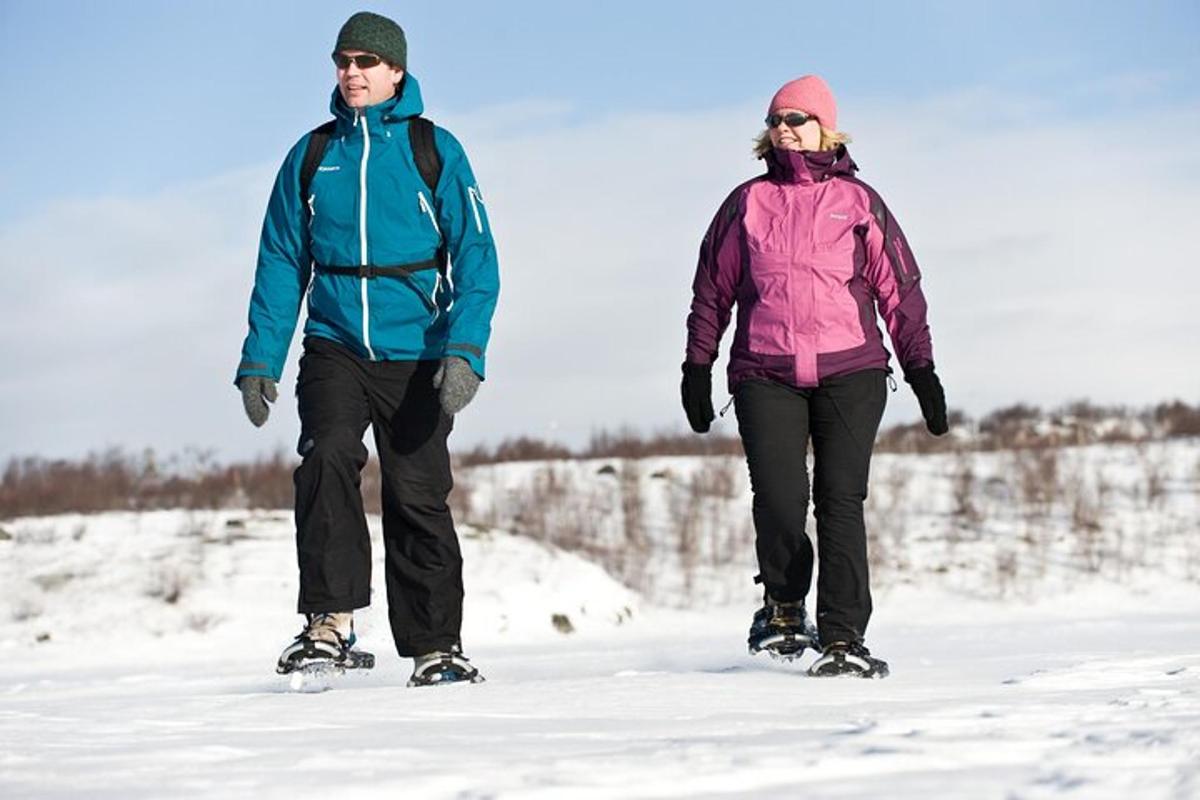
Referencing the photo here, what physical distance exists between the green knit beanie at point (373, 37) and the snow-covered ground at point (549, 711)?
1.90m

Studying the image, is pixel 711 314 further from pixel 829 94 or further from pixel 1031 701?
pixel 1031 701

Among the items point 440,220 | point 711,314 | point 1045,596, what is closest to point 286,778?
point 440,220

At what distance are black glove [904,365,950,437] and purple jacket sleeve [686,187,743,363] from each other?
63 centimetres

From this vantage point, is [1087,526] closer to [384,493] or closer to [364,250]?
[384,493]

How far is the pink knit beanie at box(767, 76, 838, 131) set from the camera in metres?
5.21

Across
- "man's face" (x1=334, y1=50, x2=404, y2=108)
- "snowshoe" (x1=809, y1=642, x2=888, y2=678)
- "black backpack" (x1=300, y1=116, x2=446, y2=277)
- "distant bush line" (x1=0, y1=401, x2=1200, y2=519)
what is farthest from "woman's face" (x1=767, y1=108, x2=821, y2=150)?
"distant bush line" (x1=0, y1=401, x2=1200, y2=519)

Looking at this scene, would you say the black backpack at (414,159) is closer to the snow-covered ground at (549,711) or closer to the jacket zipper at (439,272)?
the jacket zipper at (439,272)

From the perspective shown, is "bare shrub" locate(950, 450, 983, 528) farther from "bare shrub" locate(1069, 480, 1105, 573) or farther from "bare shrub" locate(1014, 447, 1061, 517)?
"bare shrub" locate(1069, 480, 1105, 573)

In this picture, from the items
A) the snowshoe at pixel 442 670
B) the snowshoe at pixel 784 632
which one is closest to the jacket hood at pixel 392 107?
the snowshoe at pixel 442 670

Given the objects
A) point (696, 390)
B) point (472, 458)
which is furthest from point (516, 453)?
point (696, 390)

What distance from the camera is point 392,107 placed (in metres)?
4.94

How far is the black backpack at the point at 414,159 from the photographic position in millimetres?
4855

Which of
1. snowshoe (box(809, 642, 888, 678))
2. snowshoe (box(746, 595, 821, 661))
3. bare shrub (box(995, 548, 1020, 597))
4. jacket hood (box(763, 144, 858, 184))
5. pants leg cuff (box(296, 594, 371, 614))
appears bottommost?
bare shrub (box(995, 548, 1020, 597))

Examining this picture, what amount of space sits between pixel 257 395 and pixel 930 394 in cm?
211
